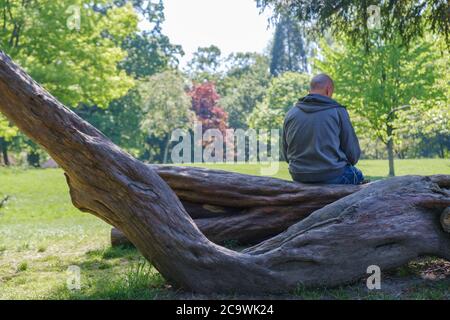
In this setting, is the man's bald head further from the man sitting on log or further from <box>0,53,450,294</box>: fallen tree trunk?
<box>0,53,450,294</box>: fallen tree trunk

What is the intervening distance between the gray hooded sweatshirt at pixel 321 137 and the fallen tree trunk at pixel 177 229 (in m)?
1.16

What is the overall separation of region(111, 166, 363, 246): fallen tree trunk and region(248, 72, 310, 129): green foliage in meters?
39.5

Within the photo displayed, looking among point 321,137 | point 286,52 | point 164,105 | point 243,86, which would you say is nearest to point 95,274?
point 321,137

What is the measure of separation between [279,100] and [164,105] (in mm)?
11144

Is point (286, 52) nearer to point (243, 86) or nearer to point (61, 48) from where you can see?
point (243, 86)

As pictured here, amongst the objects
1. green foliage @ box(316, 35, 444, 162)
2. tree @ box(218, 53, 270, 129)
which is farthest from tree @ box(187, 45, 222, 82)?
green foliage @ box(316, 35, 444, 162)

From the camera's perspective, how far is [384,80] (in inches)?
1121

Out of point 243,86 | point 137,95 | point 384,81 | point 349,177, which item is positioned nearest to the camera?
point 349,177

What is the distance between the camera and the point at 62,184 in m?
25.3

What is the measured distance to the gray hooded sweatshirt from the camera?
19.2ft

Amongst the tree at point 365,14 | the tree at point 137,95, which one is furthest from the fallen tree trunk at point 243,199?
the tree at point 137,95

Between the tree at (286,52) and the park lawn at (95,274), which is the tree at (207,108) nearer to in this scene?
the tree at (286,52)
